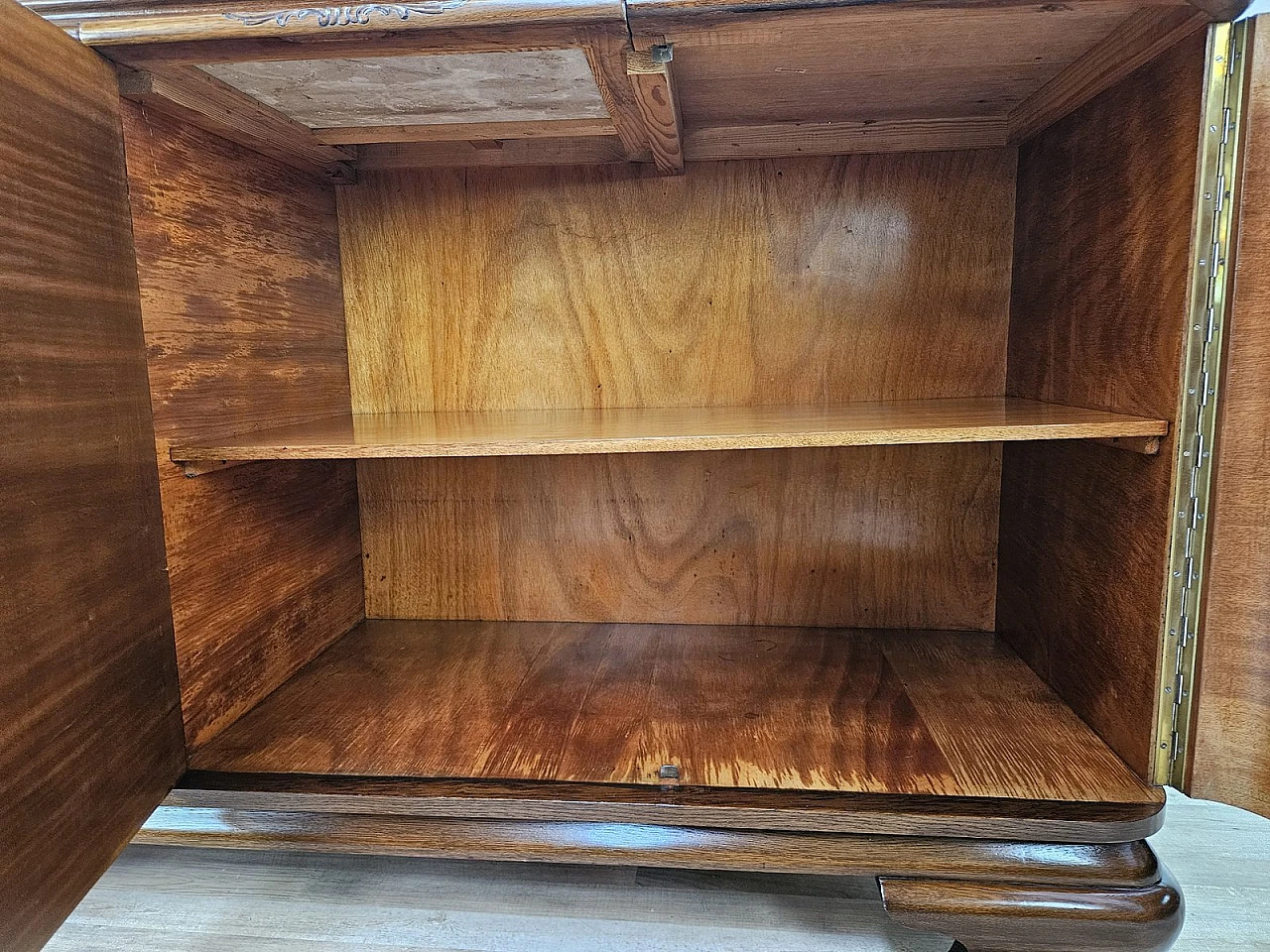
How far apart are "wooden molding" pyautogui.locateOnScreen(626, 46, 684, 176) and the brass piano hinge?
478 millimetres

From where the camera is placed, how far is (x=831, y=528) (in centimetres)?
121

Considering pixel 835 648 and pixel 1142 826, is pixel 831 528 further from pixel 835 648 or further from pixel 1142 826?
pixel 1142 826

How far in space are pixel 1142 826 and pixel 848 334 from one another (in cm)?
71

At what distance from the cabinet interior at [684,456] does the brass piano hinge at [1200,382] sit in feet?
0.05

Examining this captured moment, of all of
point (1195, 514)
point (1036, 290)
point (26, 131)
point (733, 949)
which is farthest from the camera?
point (1036, 290)

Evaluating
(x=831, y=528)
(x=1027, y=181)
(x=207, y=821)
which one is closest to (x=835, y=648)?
(x=831, y=528)

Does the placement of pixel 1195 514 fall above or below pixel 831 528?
above

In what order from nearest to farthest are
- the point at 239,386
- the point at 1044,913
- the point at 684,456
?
the point at 1044,913 < the point at 239,386 < the point at 684,456

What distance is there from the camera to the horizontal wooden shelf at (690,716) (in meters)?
0.82

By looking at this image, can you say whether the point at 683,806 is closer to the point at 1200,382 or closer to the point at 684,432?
the point at 684,432

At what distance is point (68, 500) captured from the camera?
25.9 inches

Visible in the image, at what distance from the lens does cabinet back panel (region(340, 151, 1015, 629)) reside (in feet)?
3.68

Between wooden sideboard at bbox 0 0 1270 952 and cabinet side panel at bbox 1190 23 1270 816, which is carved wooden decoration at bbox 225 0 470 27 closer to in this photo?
wooden sideboard at bbox 0 0 1270 952

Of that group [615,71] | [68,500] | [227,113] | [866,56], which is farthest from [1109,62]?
[68,500]
